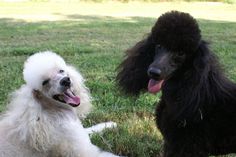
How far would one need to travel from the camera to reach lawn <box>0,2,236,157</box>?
466 cm

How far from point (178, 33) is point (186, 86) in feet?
1.20

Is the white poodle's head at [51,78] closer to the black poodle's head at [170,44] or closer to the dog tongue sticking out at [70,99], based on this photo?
the dog tongue sticking out at [70,99]

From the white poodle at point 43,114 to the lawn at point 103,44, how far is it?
1.92 feet

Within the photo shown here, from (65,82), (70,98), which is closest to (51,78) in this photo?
(65,82)

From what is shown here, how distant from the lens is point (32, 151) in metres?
3.58

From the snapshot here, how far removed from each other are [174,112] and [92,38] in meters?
7.94

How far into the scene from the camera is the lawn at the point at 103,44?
4660mm

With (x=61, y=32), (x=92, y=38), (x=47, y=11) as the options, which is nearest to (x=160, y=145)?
(x=92, y=38)

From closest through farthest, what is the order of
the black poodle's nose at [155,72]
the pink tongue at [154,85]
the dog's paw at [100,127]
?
the black poodle's nose at [155,72]
the pink tongue at [154,85]
the dog's paw at [100,127]

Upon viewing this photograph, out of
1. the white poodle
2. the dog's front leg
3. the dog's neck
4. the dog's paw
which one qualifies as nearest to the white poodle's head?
the white poodle

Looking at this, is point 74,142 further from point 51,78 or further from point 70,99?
point 51,78

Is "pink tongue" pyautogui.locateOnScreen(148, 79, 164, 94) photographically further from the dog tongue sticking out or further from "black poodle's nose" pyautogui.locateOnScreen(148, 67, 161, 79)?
the dog tongue sticking out

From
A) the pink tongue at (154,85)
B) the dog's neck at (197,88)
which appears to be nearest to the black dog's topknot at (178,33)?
the dog's neck at (197,88)

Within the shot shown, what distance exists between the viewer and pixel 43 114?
352 cm
